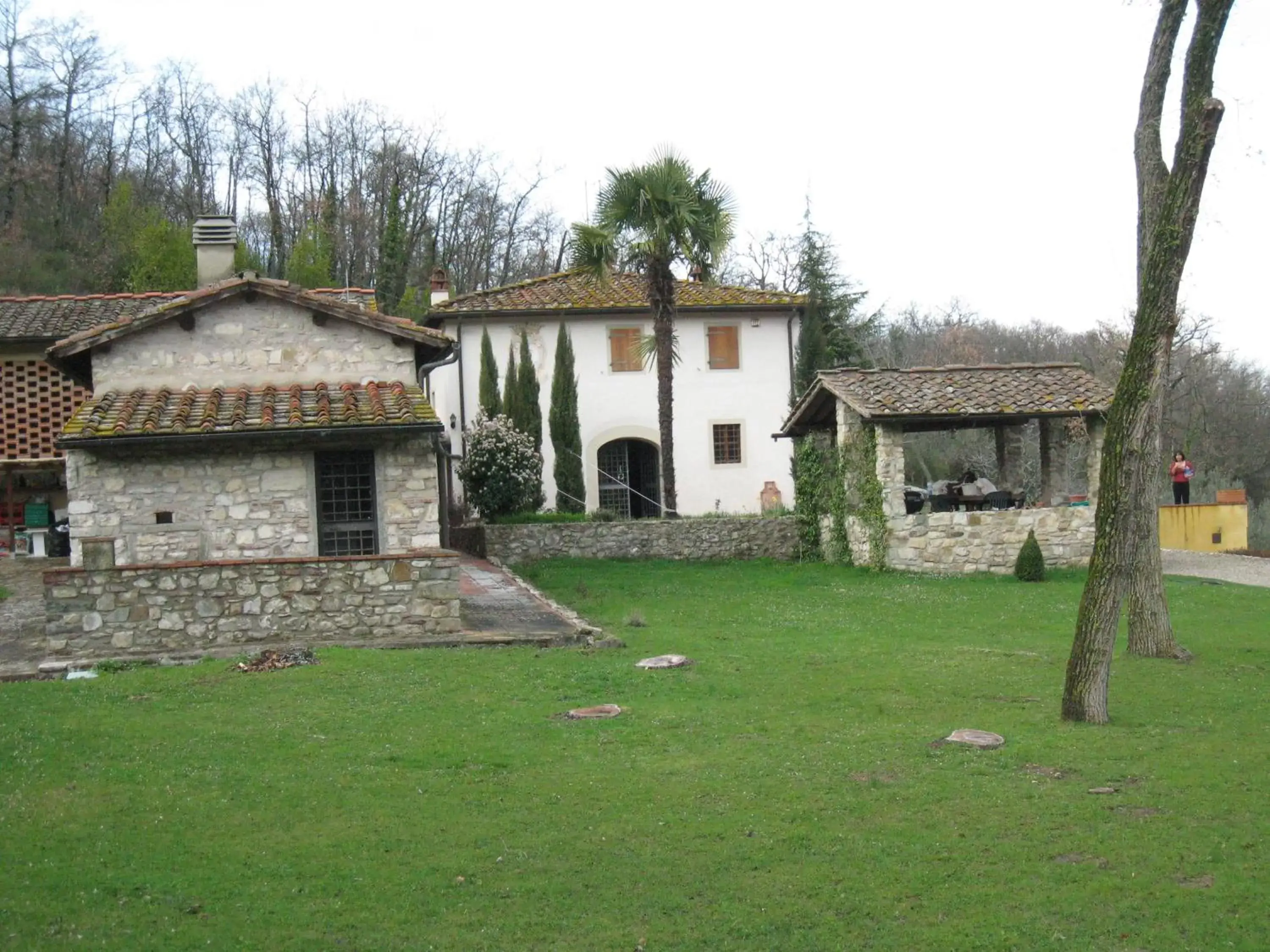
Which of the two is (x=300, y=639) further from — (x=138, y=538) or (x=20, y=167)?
(x=20, y=167)

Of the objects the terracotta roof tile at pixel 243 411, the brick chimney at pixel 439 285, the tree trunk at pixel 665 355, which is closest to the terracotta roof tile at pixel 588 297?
the brick chimney at pixel 439 285

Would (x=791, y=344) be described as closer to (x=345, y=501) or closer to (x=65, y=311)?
(x=65, y=311)

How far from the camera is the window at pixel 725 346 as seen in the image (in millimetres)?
32562

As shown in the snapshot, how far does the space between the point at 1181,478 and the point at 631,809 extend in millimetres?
24909

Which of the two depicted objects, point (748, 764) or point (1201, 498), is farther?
point (1201, 498)

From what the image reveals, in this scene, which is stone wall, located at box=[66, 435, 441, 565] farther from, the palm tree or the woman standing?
the woman standing

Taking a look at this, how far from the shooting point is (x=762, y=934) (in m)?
5.52

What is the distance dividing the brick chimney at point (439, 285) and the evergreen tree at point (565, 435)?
509 centimetres

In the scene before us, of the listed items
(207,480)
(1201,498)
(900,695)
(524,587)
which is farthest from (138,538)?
(1201,498)

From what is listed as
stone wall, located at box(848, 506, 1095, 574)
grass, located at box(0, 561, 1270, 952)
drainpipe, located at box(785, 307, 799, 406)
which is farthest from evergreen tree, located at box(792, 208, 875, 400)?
grass, located at box(0, 561, 1270, 952)

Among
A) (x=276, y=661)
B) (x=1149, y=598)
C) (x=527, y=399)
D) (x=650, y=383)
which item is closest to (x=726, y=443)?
(x=650, y=383)

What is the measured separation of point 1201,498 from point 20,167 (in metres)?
36.8

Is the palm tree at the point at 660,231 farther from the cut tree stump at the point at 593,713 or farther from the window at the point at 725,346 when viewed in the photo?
the cut tree stump at the point at 593,713

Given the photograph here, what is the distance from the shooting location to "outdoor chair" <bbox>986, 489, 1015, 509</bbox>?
2292 cm
